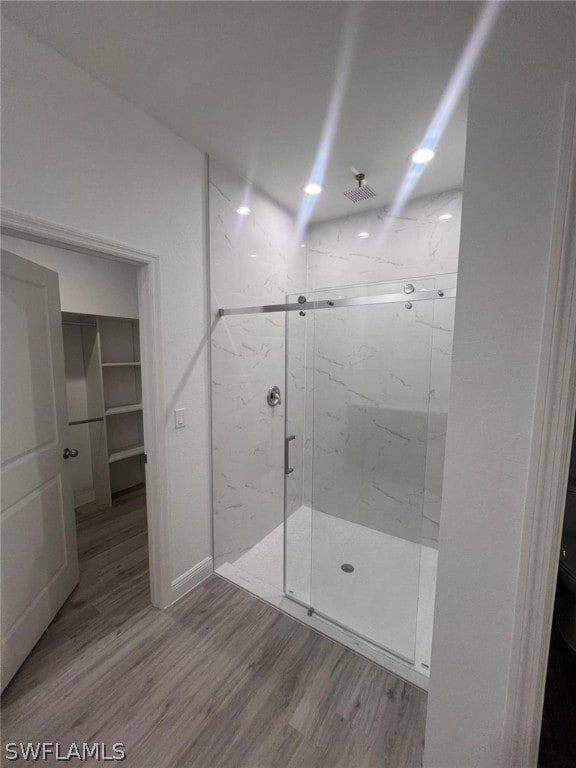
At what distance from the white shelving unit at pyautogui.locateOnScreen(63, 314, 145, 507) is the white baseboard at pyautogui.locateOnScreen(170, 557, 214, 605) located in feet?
5.02

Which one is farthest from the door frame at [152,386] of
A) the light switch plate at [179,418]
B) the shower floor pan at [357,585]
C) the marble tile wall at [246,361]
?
the shower floor pan at [357,585]

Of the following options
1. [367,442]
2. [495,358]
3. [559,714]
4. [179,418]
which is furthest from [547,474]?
[179,418]

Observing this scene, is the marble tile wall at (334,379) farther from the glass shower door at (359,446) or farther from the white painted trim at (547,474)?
the white painted trim at (547,474)

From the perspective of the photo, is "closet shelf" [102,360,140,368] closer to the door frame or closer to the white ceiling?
the door frame

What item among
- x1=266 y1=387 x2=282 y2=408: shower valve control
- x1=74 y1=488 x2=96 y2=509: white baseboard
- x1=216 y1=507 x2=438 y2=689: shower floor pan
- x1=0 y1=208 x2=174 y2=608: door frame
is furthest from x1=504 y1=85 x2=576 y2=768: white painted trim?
x1=74 y1=488 x2=96 y2=509: white baseboard

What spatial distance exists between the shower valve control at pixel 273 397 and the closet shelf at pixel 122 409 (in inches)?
65.2

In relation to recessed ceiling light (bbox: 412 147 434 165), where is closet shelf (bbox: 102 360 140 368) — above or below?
below

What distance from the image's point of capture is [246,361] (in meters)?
2.43

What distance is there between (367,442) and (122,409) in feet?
8.26

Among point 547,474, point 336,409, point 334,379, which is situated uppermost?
point 334,379

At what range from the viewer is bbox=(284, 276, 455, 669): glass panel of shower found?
2.16m

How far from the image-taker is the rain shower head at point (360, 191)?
2135 mm

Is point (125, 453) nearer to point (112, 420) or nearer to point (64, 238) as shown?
point (112, 420)

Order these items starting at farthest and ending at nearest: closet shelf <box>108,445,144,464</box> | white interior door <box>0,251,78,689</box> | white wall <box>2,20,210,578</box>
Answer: closet shelf <box>108,445,144,464</box>
white interior door <box>0,251,78,689</box>
white wall <box>2,20,210,578</box>
